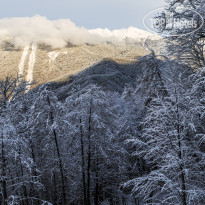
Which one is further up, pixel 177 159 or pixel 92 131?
pixel 177 159

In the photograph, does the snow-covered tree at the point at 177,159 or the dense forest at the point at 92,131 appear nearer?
the snow-covered tree at the point at 177,159

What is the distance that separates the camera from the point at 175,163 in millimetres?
6172

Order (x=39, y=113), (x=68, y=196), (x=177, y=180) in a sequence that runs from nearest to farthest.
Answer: (x=177, y=180) → (x=39, y=113) → (x=68, y=196)

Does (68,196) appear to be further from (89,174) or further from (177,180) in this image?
(177,180)

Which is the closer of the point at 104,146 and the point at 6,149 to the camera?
the point at 6,149

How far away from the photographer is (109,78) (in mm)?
97188

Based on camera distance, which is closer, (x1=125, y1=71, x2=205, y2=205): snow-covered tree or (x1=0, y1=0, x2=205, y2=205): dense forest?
(x1=125, y1=71, x2=205, y2=205): snow-covered tree

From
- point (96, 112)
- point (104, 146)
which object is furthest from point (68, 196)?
point (96, 112)

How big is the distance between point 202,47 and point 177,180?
14.5 ft

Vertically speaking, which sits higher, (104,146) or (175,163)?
(175,163)

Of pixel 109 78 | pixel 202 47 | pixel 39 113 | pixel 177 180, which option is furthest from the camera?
pixel 109 78

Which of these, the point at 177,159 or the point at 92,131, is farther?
the point at 92,131

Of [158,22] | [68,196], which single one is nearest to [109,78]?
[68,196]

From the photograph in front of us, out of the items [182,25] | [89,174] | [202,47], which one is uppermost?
[182,25]
